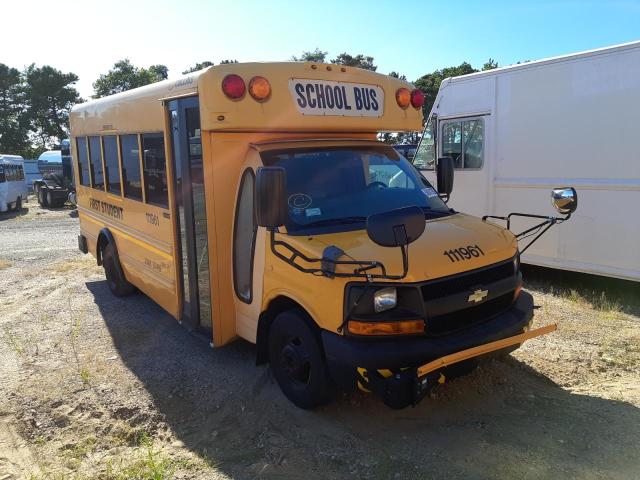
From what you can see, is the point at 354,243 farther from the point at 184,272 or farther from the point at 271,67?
the point at 184,272

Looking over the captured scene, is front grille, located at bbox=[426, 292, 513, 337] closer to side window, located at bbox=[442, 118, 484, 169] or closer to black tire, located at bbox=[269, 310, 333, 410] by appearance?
black tire, located at bbox=[269, 310, 333, 410]

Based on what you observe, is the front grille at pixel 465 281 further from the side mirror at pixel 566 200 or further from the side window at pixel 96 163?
the side window at pixel 96 163

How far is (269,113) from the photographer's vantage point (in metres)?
4.17

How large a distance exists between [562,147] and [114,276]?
6.33 m

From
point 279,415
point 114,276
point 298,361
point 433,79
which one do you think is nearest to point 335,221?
point 298,361

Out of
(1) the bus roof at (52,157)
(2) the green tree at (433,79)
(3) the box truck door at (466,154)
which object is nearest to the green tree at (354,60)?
(2) the green tree at (433,79)

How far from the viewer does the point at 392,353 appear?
3227 millimetres

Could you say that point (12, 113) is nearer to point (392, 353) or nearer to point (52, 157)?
point (52, 157)

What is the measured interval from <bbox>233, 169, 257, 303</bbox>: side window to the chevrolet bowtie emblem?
1.76 metres

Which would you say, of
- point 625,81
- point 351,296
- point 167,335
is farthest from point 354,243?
point 625,81

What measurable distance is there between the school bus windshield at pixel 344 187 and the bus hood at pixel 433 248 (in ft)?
0.71

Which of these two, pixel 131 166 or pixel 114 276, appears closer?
pixel 131 166

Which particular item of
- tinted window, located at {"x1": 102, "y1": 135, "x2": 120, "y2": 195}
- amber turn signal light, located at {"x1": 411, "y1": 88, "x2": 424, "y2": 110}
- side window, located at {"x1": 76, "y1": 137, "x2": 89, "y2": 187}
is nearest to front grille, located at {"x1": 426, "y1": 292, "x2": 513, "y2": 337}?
amber turn signal light, located at {"x1": 411, "y1": 88, "x2": 424, "y2": 110}

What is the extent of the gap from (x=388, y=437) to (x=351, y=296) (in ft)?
3.69
